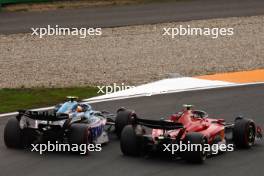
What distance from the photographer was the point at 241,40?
27.6 meters

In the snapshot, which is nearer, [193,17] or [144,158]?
[144,158]

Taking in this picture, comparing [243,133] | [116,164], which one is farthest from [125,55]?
[116,164]

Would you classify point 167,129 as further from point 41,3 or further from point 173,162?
point 41,3

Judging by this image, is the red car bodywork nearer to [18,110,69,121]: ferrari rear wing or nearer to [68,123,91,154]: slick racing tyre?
[68,123,91,154]: slick racing tyre

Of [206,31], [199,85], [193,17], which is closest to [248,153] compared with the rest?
[199,85]

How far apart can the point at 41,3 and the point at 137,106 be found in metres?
17.2

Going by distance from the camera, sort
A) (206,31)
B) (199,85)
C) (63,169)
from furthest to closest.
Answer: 1. (206,31)
2. (199,85)
3. (63,169)

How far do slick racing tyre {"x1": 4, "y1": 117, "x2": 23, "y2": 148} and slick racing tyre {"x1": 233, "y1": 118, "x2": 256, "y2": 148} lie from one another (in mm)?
3591

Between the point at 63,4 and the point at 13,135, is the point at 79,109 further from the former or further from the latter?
the point at 63,4

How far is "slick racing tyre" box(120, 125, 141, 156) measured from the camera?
1310 centimetres

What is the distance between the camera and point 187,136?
12.8 meters

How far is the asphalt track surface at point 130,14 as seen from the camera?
29.8 metres

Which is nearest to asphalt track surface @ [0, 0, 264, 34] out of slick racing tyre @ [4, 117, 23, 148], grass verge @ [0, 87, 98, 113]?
grass verge @ [0, 87, 98, 113]

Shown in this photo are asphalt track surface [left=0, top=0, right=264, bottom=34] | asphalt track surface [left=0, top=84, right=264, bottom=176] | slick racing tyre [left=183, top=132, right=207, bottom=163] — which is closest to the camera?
asphalt track surface [left=0, top=84, right=264, bottom=176]
